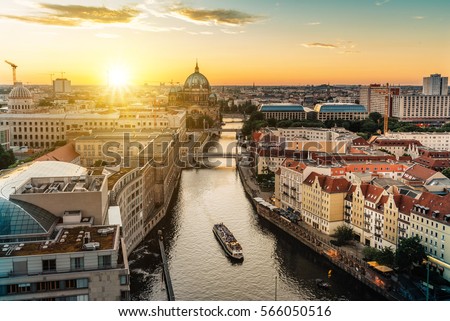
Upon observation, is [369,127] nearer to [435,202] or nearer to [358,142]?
[358,142]

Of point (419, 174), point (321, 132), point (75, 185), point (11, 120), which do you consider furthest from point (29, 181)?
point (321, 132)

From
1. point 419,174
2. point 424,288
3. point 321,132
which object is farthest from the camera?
point 321,132

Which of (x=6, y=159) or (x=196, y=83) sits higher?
(x=196, y=83)

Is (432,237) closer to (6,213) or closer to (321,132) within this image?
(6,213)

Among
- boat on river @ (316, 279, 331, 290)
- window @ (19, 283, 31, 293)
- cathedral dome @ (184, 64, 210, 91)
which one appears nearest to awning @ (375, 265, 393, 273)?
boat on river @ (316, 279, 331, 290)

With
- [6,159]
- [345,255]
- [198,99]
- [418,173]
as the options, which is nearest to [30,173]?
[345,255]

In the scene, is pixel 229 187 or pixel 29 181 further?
pixel 229 187

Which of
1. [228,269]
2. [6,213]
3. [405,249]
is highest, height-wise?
[6,213]
